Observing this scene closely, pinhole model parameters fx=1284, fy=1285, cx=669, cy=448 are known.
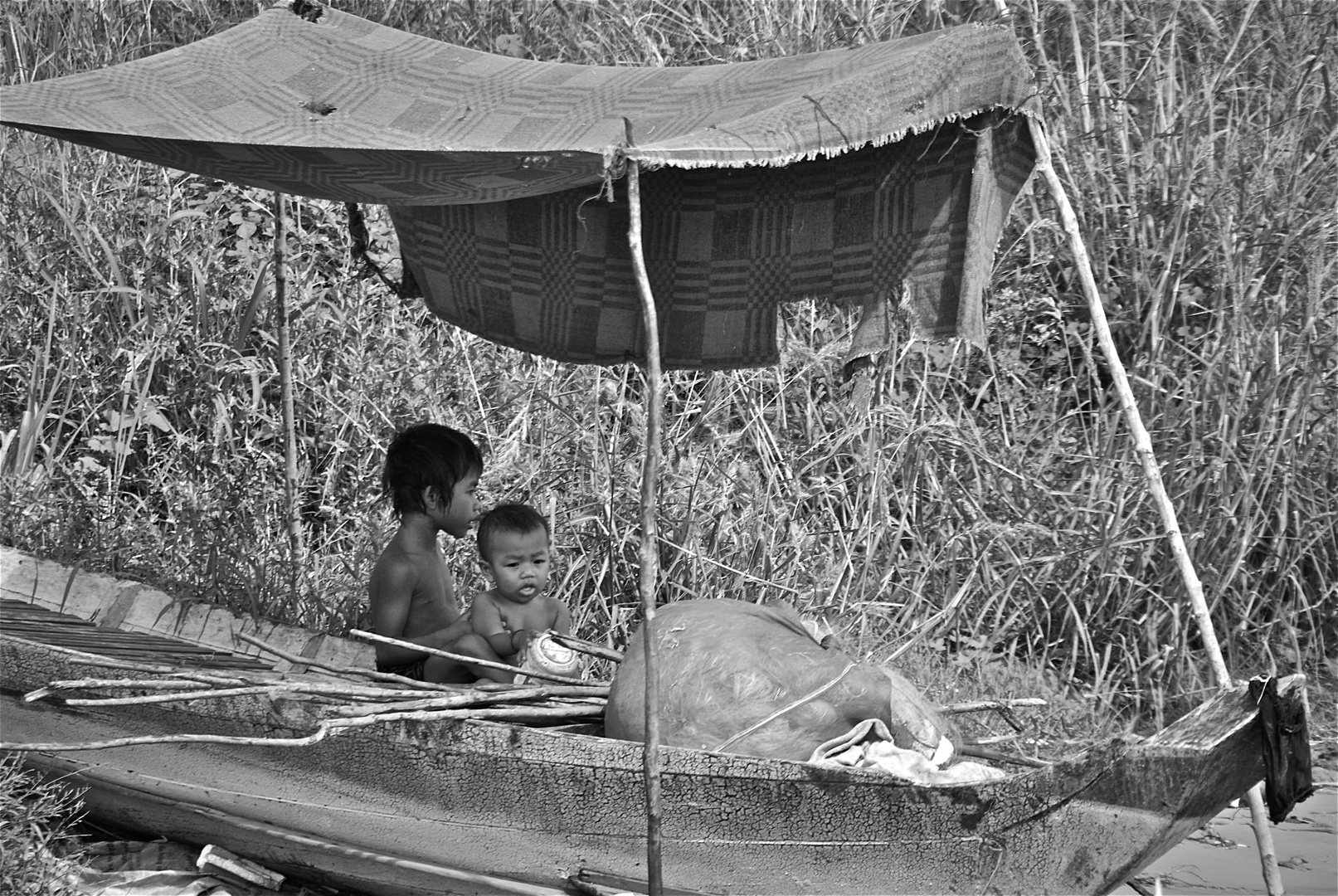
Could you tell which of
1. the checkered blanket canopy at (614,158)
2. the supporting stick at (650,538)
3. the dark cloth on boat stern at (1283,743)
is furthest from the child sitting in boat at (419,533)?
the dark cloth on boat stern at (1283,743)

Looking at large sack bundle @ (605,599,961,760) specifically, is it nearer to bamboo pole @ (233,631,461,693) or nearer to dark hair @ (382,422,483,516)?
bamboo pole @ (233,631,461,693)

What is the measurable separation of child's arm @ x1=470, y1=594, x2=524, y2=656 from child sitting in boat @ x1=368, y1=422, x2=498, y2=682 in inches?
1.0

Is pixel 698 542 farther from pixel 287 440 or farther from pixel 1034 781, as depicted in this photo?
pixel 1034 781

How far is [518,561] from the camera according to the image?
3.33m

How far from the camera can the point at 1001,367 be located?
5371mm

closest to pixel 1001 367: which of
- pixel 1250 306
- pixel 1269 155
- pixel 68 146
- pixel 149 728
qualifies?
pixel 1250 306

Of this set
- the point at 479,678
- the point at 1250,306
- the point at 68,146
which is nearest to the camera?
the point at 479,678

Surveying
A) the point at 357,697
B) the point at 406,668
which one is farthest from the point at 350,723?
the point at 406,668

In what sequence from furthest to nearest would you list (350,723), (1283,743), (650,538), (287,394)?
(287,394), (350,723), (650,538), (1283,743)

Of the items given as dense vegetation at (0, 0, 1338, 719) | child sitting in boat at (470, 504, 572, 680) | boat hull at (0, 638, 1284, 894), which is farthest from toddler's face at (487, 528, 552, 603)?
dense vegetation at (0, 0, 1338, 719)

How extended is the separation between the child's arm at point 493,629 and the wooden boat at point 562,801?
0.45m

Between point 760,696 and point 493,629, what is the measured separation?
1.03m

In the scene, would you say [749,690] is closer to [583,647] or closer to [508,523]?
[583,647]

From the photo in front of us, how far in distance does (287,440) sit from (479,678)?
1476 millimetres
